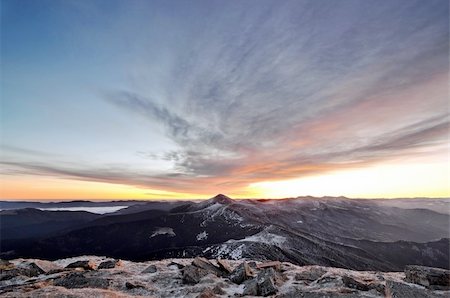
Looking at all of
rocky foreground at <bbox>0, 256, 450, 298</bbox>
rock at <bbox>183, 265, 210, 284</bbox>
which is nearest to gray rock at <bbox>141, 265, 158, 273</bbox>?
rocky foreground at <bbox>0, 256, 450, 298</bbox>

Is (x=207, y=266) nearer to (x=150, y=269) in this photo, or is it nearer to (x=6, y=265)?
(x=150, y=269)

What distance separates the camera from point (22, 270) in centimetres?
2839

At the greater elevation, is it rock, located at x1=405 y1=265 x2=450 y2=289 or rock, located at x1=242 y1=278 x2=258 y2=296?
rock, located at x1=405 y1=265 x2=450 y2=289

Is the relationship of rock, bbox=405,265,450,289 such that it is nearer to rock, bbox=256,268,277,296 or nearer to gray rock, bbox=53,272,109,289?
rock, bbox=256,268,277,296

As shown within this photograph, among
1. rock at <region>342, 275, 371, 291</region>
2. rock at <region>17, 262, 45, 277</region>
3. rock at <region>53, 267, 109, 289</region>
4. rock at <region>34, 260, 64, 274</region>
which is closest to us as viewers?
rock at <region>342, 275, 371, 291</region>

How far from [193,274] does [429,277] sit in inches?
801

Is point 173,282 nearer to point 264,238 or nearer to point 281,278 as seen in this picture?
point 281,278

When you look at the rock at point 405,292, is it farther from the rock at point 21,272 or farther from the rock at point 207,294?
the rock at point 21,272

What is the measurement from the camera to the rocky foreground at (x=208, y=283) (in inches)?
750

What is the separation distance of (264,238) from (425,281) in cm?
14267

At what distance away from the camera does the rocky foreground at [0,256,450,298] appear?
19.1 m

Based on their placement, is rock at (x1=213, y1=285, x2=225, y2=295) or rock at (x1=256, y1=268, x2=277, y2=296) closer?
rock at (x1=256, y1=268, x2=277, y2=296)

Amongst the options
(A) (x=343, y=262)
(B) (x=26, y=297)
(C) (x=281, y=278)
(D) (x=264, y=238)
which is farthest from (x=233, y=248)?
(B) (x=26, y=297)

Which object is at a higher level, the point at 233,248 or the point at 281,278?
the point at 281,278
